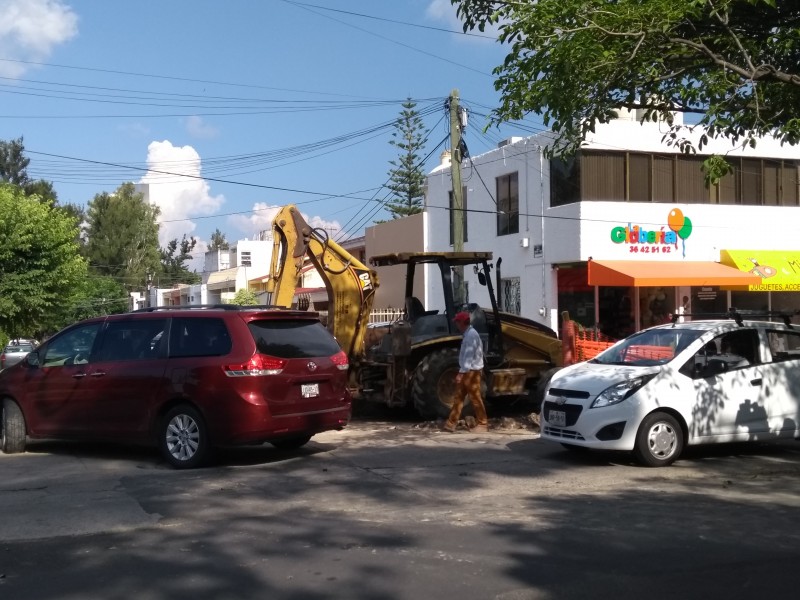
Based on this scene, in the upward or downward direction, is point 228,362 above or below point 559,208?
below

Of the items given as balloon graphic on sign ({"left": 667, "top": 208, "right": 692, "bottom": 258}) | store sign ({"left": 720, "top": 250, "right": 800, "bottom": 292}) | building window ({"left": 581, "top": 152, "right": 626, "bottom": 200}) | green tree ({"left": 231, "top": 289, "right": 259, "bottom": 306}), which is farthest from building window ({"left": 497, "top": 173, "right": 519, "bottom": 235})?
green tree ({"left": 231, "top": 289, "right": 259, "bottom": 306})

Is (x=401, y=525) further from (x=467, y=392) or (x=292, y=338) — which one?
(x=467, y=392)

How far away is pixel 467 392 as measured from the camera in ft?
42.4

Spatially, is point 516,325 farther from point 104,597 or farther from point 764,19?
point 104,597

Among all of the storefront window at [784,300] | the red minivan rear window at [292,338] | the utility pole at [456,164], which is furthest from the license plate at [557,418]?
the storefront window at [784,300]

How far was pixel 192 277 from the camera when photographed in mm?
89312

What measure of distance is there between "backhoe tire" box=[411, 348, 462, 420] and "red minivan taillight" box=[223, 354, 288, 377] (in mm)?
3846

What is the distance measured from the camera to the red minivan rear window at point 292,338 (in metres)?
10.1

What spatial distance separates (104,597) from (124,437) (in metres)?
5.07

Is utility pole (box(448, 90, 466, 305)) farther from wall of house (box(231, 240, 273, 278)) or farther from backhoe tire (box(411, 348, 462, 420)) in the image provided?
wall of house (box(231, 240, 273, 278))

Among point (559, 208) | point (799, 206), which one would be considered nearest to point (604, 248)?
point (559, 208)

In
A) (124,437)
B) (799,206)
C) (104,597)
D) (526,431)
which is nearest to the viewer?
(104,597)

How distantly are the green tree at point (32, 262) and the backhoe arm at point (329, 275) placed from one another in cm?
1514

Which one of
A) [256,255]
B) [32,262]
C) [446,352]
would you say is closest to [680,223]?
[446,352]
